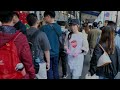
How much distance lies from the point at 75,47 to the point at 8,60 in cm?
144

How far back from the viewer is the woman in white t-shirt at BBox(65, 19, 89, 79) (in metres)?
4.14

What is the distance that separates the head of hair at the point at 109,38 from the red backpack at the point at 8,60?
3.03 ft

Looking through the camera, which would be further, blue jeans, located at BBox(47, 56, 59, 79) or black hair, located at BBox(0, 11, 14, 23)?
blue jeans, located at BBox(47, 56, 59, 79)

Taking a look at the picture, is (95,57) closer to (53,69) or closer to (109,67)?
(109,67)

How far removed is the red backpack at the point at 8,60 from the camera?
9.44 feet

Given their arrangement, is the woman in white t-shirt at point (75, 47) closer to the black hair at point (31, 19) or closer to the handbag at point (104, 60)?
the black hair at point (31, 19)

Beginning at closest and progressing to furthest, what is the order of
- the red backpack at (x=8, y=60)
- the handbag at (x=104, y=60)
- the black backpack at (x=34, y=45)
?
the red backpack at (x=8, y=60) → the handbag at (x=104, y=60) → the black backpack at (x=34, y=45)

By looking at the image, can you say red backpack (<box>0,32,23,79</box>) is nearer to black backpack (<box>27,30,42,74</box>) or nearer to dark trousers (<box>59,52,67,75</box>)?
black backpack (<box>27,30,42,74</box>)

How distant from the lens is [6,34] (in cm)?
289

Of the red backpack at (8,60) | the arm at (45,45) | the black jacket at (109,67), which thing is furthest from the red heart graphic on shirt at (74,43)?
the red backpack at (8,60)

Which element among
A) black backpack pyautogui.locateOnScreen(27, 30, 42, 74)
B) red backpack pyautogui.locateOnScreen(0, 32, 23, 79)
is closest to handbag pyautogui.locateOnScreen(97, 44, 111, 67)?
black backpack pyautogui.locateOnScreen(27, 30, 42, 74)

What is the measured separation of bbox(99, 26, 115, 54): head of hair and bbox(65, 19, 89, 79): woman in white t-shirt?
90 cm
